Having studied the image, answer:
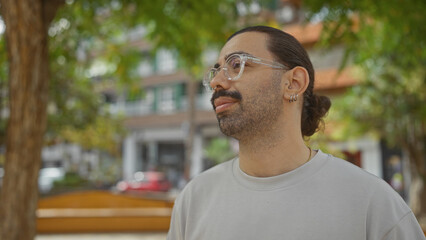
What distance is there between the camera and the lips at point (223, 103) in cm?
178

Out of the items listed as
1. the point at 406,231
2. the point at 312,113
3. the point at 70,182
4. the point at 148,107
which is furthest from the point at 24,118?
the point at 148,107

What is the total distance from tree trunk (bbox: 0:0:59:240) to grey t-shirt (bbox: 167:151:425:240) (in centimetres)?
256

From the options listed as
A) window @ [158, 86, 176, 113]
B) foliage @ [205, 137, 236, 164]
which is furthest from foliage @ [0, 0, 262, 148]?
window @ [158, 86, 176, 113]

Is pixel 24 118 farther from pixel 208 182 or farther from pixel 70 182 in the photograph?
pixel 70 182

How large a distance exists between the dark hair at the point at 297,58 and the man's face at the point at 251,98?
4cm

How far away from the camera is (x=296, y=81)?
1.84 metres

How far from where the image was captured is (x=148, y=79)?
2955 centimetres

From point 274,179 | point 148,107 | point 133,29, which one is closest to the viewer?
point 274,179

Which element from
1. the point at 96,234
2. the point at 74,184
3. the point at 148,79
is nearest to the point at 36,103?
the point at 96,234

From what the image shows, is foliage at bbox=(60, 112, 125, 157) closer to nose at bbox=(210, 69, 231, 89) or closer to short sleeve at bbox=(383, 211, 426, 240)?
nose at bbox=(210, 69, 231, 89)

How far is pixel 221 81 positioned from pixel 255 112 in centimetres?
20

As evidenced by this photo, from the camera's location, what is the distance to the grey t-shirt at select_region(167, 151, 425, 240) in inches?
59.9

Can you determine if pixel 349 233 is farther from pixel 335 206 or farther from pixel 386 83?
pixel 386 83

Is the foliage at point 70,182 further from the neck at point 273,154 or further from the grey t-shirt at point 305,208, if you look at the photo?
the neck at point 273,154
